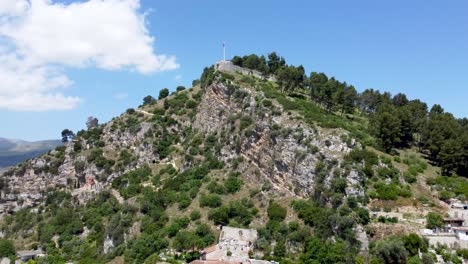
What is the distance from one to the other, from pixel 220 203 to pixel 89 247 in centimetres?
2325

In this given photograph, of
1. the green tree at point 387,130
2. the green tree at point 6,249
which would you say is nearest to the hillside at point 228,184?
the green tree at point 387,130

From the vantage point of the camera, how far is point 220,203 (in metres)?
61.5

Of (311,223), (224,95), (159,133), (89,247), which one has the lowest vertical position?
(89,247)

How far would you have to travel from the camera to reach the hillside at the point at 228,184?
49.6m

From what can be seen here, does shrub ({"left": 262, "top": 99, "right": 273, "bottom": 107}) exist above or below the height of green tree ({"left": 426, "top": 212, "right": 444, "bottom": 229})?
above

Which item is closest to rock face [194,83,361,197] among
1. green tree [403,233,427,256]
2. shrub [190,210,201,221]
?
green tree [403,233,427,256]

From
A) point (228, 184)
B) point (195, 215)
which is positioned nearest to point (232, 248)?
point (195, 215)

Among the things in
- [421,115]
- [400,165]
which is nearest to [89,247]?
[400,165]

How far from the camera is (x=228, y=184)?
65.0 m

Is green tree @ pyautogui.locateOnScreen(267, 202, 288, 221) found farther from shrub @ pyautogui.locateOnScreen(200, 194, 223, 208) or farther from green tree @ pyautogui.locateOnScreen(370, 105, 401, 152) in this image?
green tree @ pyautogui.locateOnScreen(370, 105, 401, 152)

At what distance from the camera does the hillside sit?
4962 cm

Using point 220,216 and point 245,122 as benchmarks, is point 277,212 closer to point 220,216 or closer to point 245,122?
point 220,216

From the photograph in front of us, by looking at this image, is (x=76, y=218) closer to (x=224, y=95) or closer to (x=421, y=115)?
(x=224, y=95)

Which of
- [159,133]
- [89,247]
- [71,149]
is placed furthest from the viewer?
[71,149]
